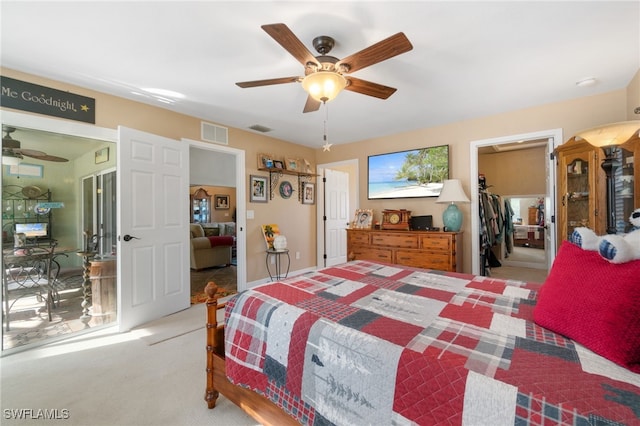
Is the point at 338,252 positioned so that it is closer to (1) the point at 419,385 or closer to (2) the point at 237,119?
(2) the point at 237,119

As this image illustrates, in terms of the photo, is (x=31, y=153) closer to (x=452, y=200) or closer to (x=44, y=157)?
(x=44, y=157)

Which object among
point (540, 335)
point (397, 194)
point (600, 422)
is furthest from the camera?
point (397, 194)

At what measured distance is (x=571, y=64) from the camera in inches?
91.0

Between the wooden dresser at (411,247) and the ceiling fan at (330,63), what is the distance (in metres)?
2.13

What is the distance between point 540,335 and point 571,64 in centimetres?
255

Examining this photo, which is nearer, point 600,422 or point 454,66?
point 600,422

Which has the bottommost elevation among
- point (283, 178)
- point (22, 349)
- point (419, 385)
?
point (22, 349)

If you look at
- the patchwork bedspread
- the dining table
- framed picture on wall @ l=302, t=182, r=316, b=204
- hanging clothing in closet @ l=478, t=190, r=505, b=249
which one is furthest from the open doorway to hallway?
hanging clothing in closet @ l=478, t=190, r=505, b=249

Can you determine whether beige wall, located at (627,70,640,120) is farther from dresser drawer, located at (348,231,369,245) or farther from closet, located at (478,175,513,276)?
dresser drawer, located at (348,231,369,245)

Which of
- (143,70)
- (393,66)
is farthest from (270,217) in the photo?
(393,66)

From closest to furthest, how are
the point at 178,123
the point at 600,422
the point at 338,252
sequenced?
the point at 600,422
the point at 178,123
the point at 338,252

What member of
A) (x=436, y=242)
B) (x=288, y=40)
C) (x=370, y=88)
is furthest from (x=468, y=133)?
(x=288, y=40)

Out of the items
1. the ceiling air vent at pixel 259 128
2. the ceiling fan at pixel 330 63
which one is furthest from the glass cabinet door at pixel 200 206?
the ceiling fan at pixel 330 63

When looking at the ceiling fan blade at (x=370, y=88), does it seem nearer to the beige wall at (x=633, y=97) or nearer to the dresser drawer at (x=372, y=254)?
the dresser drawer at (x=372, y=254)
